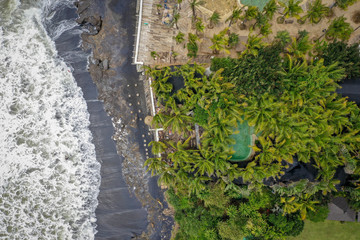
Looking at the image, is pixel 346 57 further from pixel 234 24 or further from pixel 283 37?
pixel 234 24

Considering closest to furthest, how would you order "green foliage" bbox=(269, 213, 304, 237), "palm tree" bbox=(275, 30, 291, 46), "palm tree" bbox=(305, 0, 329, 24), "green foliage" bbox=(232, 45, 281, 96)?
"green foliage" bbox=(232, 45, 281, 96) → "palm tree" bbox=(305, 0, 329, 24) → "green foliage" bbox=(269, 213, 304, 237) → "palm tree" bbox=(275, 30, 291, 46)

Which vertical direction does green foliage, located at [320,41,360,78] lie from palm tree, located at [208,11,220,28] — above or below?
below

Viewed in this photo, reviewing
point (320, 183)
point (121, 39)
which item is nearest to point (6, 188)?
point (121, 39)

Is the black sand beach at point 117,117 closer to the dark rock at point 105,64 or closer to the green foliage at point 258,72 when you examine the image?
the dark rock at point 105,64

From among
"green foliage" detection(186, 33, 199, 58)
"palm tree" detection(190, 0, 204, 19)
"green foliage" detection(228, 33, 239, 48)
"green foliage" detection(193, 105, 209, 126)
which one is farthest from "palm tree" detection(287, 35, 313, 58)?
"palm tree" detection(190, 0, 204, 19)

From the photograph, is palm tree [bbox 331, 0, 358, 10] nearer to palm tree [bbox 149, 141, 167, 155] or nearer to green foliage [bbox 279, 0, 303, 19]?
green foliage [bbox 279, 0, 303, 19]

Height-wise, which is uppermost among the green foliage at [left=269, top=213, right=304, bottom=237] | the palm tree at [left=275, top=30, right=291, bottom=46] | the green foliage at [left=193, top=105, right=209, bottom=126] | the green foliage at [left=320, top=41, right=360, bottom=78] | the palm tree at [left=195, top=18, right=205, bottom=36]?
the palm tree at [left=195, top=18, right=205, bottom=36]

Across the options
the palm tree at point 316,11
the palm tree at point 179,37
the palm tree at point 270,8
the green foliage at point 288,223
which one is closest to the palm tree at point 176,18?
the palm tree at point 179,37

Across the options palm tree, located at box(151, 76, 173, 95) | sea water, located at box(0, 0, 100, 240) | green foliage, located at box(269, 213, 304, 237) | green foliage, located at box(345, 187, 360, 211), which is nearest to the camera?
green foliage, located at box(345, 187, 360, 211)

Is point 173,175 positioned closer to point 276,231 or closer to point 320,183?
point 276,231
